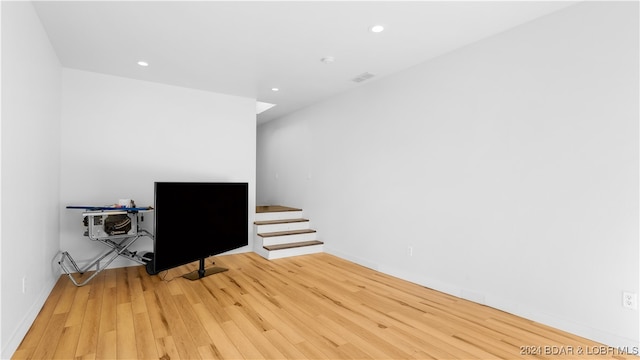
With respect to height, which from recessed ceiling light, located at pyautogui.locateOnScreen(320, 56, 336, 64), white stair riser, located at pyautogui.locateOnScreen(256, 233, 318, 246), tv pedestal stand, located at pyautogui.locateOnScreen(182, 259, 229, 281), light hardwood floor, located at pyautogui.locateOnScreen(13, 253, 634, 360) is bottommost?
light hardwood floor, located at pyautogui.locateOnScreen(13, 253, 634, 360)

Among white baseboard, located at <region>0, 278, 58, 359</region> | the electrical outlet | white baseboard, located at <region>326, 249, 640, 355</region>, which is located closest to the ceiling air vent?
white baseboard, located at <region>326, 249, 640, 355</region>

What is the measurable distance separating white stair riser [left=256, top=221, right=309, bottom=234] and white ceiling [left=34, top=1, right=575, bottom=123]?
226 cm

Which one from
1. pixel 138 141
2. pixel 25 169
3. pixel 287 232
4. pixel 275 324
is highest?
pixel 138 141

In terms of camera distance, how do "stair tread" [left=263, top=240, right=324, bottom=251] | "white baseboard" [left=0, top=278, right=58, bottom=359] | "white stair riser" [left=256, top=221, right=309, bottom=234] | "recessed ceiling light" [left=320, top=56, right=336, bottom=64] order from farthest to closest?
"white stair riser" [left=256, top=221, right=309, bottom=234] → "stair tread" [left=263, top=240, right=324, bottom=251] → "recessed ceiling light" [left=320, top=56, right=336, bottom=64] → "white baseboard" [left=0, top=278, right=58, bottom=359]

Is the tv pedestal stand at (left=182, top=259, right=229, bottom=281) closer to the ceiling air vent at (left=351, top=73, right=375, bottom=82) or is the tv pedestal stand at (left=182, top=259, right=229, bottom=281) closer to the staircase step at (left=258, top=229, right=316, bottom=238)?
the staircase step at (left=258, top=229, right=316, bottom=238)

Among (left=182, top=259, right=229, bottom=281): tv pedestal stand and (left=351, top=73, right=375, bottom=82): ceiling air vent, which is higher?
(left=351, top=73, right=375, bottom=82): ceiling air vent

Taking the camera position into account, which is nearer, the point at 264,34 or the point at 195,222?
the point at 264,34

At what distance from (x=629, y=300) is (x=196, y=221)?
3748 mm

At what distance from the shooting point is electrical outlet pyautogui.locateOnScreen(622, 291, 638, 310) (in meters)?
2.11

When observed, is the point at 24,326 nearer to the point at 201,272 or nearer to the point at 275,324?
the point at 201,272

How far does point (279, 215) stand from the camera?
5426mm

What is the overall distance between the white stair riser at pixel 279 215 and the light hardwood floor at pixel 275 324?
1696 mm

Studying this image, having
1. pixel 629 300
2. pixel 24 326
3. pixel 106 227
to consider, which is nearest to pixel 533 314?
pixel 629 300

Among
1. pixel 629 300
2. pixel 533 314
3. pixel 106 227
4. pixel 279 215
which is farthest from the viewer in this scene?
pixel 279 215
